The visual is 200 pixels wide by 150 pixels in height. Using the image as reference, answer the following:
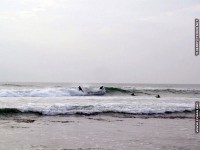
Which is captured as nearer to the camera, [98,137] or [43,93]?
[98,137]

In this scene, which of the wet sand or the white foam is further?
the white foam

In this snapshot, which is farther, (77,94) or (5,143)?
(77,94)

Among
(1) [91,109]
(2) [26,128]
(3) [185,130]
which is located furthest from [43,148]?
(1) [91,109]

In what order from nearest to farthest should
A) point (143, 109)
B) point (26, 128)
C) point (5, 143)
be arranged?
point (5, 143), point (26, 128), point (143, 109)

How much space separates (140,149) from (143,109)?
10961 mm

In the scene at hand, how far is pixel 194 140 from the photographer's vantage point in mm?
11094

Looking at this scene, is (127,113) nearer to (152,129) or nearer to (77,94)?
(152,129)

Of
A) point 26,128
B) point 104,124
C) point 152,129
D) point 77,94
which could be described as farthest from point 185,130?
point 77,94

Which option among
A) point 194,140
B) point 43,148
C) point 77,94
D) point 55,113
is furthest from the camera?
point 77,94

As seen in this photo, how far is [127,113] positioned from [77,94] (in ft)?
73.9

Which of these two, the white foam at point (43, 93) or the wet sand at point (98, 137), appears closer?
the wet sand at point (98, 137)

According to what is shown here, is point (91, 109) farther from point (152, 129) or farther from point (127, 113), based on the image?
point (152, 129)

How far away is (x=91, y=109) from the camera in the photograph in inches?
810

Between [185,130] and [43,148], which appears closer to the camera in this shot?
[43,148]
